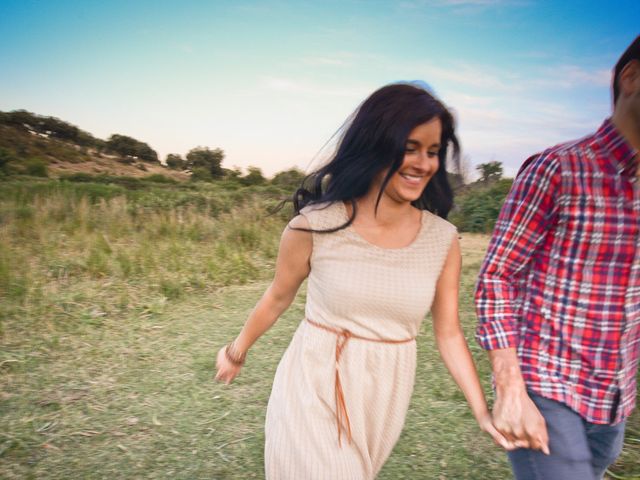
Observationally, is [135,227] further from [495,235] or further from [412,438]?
[495,235]

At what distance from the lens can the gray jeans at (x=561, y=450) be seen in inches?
48.8

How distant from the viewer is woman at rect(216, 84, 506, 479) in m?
1.51

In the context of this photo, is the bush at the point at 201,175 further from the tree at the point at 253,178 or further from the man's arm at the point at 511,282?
the man's arm at the point at 511,282

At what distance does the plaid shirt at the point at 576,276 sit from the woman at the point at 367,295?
29 cm

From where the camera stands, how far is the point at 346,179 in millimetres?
1641

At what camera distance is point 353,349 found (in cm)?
155

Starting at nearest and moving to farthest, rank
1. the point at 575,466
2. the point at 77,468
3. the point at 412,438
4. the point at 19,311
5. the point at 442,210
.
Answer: the point at 575,466
the point at 442,210
the point at 77,468
the point at 412,438
the point at 19,311

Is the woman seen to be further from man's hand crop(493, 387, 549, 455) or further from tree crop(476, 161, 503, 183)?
tree crop(476, 161, 503, 183)

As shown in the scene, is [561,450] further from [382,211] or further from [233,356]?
[233,356]

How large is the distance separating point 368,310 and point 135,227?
7423 mm

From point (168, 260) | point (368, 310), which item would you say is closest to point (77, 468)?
point (368, 310)

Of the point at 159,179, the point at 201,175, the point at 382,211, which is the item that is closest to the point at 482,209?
the point at 159,179

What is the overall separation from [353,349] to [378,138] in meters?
0.70

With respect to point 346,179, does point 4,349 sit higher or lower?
lower
